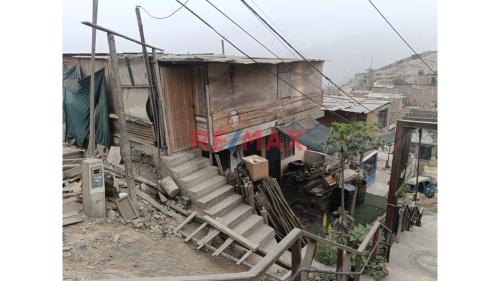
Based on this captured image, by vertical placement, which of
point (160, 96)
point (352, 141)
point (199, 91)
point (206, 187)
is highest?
point (199, 91)

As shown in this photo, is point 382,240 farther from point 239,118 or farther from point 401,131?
point 239,118

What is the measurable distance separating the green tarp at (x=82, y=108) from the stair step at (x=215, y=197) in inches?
→ 203

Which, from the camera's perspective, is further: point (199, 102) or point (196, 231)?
point (199, 102)

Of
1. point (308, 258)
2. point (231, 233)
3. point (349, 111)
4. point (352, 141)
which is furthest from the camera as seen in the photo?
point (349, 111)

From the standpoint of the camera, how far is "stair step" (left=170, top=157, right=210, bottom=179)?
9706 millimetres

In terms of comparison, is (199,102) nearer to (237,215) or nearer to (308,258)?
(237,215)

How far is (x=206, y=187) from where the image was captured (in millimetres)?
9602

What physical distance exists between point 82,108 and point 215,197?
23.2 feet

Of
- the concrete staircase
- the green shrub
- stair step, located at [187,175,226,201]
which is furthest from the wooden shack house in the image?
the green shrub

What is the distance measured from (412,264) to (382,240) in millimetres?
794

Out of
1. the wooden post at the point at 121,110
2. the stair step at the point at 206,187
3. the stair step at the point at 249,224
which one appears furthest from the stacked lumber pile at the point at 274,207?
the wooden post at the point at 121,110

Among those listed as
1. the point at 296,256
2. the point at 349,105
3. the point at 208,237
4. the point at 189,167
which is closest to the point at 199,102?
the point at 189,167

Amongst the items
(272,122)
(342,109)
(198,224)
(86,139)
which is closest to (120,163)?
(86,139)

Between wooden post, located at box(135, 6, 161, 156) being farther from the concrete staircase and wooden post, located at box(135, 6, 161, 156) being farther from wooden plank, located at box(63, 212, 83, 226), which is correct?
wooden plank, located at box(63, 212, 83, 226)
